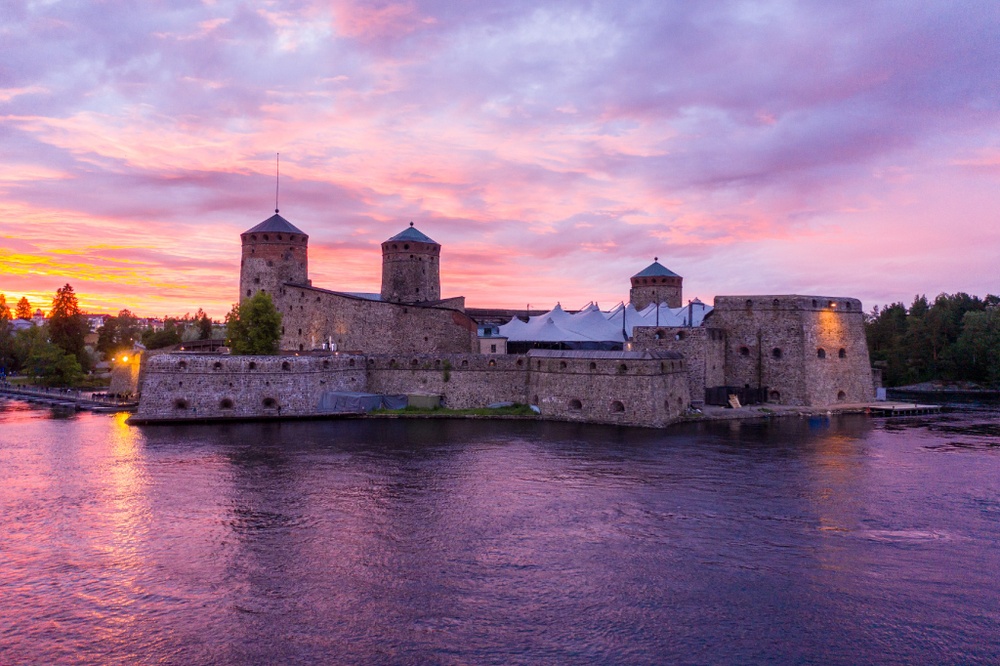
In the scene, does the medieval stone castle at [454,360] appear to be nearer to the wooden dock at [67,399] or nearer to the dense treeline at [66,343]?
the wooden dock at [67,399]

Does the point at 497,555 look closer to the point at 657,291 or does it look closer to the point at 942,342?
→ the point at 657,291

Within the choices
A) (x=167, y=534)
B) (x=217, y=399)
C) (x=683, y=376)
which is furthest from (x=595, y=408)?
(x=167, y=534)

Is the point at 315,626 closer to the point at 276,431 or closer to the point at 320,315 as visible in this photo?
the point at 276,431

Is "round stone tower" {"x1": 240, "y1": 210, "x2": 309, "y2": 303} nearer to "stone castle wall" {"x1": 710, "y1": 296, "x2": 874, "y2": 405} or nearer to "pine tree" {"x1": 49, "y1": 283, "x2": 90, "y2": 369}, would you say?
"pine tree" {"x1": 49, "y1": 283, "x2": 90, "y2": 369}

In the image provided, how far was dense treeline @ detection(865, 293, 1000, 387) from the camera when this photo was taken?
57344 millimetres

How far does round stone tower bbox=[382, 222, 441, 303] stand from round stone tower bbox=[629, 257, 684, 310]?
1950 cm

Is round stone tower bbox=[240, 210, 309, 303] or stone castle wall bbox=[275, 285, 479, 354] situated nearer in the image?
stone castle wall bbox=[275, 285, 479, 354]

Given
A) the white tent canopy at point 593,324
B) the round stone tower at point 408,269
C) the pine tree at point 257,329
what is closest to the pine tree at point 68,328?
the pine tree at point 257,329

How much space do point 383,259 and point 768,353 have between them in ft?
86.2

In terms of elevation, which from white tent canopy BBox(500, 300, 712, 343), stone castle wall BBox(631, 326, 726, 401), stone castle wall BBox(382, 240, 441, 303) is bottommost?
stone castle wall BBox(631, 326, 726, 401)

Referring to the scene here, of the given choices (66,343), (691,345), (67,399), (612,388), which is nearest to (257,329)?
(67,399)

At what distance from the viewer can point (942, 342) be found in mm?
62344

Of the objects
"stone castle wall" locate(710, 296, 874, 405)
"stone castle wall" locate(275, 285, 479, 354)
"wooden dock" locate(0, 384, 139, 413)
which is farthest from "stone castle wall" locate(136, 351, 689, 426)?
"wooden dock" locate(0, 384, 139, 413)

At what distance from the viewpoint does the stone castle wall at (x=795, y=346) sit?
36.8m
